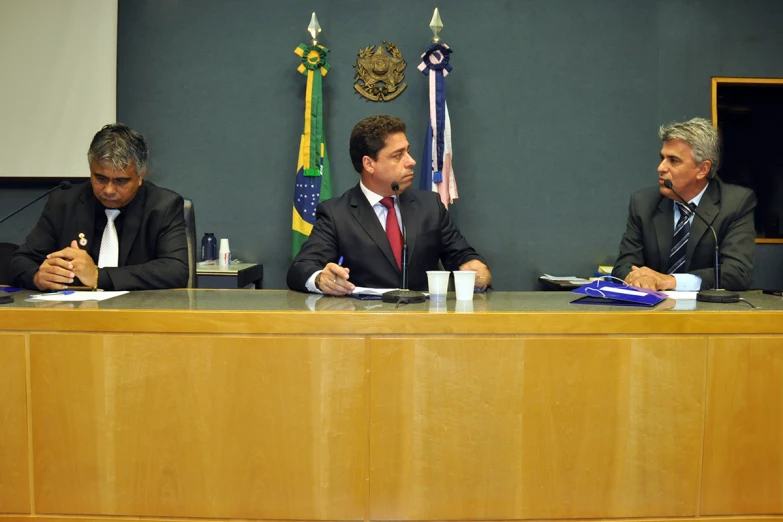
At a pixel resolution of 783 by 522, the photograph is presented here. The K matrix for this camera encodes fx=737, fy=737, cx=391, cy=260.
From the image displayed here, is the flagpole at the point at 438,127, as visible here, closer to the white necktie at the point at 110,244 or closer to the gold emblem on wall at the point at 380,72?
the gold emblem on wall at the point at 380,72

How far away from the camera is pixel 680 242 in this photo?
9.20 feet

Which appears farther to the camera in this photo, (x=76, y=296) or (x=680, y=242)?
(x=680, y=242)

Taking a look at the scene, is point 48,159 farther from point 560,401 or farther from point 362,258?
point 560,401

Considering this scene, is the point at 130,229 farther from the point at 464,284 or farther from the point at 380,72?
the point at 380,72

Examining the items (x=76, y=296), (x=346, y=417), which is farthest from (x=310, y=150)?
(x=346, y=417)

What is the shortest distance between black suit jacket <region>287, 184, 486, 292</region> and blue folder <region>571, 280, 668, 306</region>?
66cm

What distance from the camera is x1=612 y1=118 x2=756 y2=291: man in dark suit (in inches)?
107

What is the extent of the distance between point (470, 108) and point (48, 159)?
8.59ft

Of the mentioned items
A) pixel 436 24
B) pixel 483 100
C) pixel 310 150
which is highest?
pixel 436 24

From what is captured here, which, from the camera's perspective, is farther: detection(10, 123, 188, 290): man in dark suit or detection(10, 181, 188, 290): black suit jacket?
detection(10, 181, 188, 290): black suit jacket

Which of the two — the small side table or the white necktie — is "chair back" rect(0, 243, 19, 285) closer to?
the small side table

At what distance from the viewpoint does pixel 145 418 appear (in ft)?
5.74

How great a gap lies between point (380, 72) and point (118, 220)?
2414 mm

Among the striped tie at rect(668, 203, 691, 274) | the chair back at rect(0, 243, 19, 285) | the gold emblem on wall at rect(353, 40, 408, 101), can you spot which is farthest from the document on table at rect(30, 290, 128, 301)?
the gold emblem on wall at rect(353, 40, 408, 101)
